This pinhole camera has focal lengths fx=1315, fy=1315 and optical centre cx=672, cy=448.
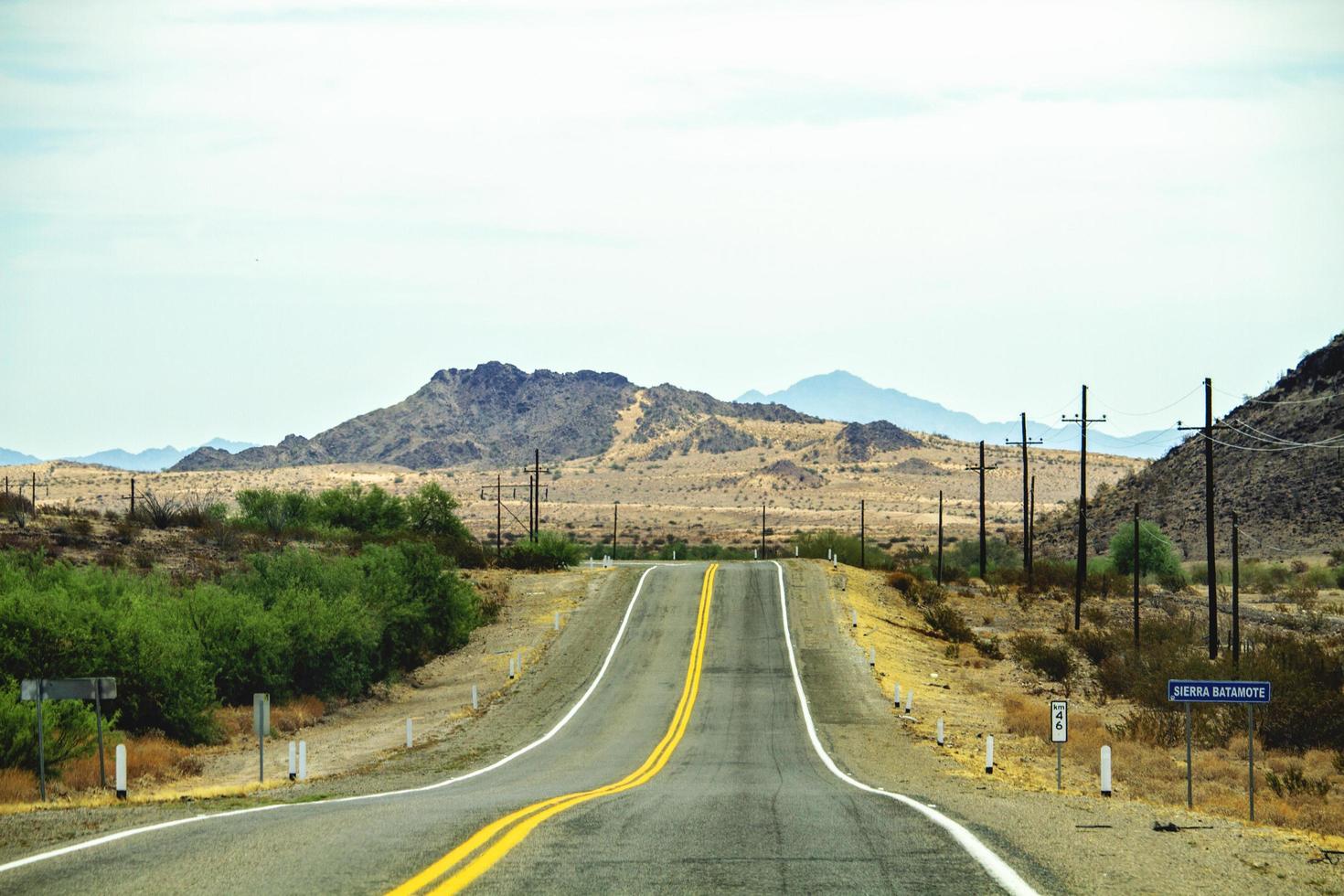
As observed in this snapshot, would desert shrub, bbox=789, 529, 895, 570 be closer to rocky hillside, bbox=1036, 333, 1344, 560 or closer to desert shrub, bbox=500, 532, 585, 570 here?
desert shrub, bbox=500, 532, 585, 570

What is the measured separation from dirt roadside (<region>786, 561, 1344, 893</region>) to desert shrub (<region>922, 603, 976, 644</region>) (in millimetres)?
964

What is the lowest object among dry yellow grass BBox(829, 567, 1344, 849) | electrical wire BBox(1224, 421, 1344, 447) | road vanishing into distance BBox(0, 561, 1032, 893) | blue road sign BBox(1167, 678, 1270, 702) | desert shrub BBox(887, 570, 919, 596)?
dry yellow grass BBox(829, 567, 1344, 849)

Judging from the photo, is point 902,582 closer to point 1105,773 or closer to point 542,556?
point 542,556

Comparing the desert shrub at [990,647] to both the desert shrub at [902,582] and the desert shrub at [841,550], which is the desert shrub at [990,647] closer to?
the desert shrub at [902,582]

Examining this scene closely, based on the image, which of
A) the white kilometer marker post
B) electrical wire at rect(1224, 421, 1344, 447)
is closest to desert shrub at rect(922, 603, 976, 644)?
electrical wire at rect(1224, 421, 1344, 447)

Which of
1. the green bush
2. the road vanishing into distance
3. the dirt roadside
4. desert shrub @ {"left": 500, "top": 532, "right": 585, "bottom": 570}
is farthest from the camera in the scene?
desert shrub @ {"left": 500, "top": 532, "right": 585, "bottom": 570}

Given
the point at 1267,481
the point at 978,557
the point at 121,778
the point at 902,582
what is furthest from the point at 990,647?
the point at 1267,481

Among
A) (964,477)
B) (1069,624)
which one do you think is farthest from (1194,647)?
(964,477)

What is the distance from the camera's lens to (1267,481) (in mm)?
96625

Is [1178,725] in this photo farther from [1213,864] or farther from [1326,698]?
[1213,864]

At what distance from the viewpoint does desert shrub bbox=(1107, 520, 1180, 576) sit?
262 feet

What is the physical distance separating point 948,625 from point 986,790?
128ft

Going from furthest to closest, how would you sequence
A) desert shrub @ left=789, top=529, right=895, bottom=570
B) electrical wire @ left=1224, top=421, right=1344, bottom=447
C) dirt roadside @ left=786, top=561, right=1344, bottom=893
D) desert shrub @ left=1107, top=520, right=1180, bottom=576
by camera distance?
electrical wire @ left=1224, top=421, right=1344, bottom=447
desert shrub @ left=789, top=529, right=895, bottom=570
desert shrub @ left=1107, top=520, right=1180, bottom=576
dirt roadside @ left=786, top=561, right=1344, bottom=893

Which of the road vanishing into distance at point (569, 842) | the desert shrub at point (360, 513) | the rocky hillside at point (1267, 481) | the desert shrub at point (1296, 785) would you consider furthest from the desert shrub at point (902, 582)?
the road vanishing into distance at point (569, 842)
